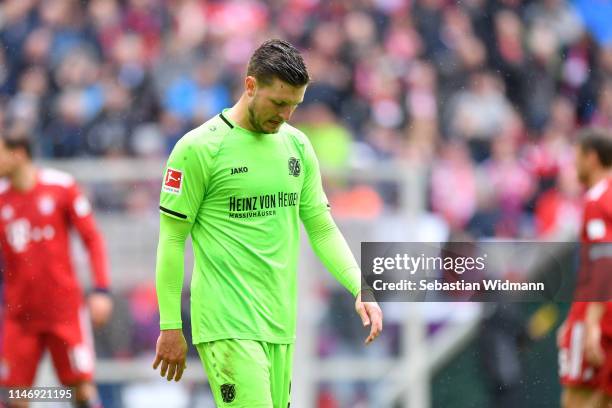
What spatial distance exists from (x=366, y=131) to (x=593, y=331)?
588cm

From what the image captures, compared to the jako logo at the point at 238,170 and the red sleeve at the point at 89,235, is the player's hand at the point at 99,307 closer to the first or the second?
the red sleeve at the point at 89,235

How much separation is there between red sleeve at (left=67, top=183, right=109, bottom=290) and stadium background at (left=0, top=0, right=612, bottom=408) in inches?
60.6

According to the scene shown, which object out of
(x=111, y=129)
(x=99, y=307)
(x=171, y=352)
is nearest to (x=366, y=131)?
(x=111, y=129)

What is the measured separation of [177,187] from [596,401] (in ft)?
12.2

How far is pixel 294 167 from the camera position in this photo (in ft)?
17.2

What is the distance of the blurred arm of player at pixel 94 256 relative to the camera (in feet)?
25.6

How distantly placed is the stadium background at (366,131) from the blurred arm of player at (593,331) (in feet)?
5.59

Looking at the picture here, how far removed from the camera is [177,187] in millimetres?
4961

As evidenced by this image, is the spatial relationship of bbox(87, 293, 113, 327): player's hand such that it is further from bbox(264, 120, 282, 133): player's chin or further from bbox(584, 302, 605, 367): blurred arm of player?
bbox(264, 120, 282, 133): player's chin

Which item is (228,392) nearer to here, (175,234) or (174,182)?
(175,234)

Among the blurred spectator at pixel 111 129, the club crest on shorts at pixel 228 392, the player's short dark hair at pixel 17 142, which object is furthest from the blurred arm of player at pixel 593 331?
the blurred spectator at pixel 111 129

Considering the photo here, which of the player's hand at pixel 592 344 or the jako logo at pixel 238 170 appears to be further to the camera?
the player's hand at pixel 592 344

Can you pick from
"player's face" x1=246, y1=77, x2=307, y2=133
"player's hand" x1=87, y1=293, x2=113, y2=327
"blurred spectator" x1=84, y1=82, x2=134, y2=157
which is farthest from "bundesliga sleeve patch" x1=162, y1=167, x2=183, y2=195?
"blurred spectator" x1=84, y1=82, x2=134, y2=157

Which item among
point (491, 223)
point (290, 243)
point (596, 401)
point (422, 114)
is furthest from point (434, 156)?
point (290, 243)
